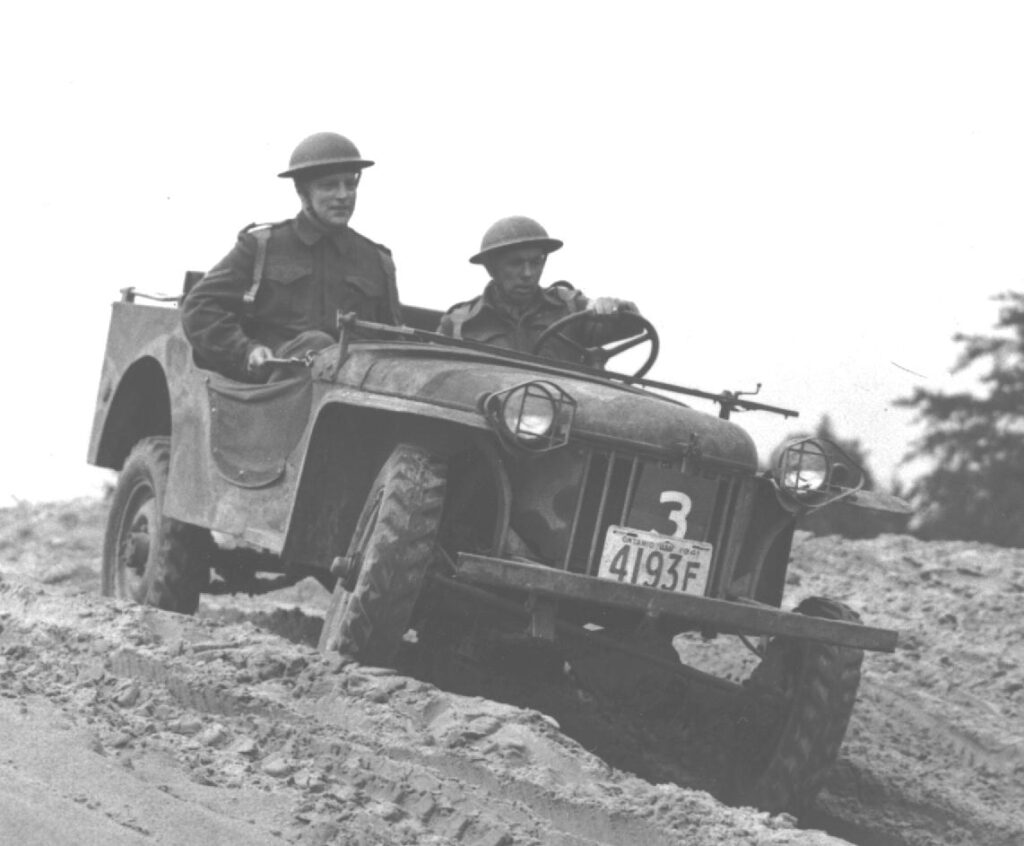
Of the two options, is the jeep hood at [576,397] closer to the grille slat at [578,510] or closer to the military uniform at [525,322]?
the grille slat at [578,510]

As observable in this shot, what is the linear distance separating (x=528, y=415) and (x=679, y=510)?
709 mm

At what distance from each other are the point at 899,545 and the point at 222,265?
588 centimetres

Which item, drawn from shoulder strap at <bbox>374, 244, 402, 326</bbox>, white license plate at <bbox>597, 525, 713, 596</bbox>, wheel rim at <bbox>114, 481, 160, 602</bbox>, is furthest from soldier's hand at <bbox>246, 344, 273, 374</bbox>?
white license plate at <bbox>597, 525, 713, 596</bbox>

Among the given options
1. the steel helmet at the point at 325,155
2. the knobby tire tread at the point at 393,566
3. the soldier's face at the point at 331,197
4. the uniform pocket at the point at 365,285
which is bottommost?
the knobby tire tread at the point at 393,566

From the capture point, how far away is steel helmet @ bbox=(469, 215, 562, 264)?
Result: 988cm

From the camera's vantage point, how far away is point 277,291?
31.0 feet

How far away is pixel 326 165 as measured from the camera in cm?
944

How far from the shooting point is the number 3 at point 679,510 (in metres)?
7.89

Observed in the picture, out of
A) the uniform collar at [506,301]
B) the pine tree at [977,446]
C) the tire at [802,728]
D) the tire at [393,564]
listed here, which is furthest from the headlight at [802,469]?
the pine tree at [977,446]

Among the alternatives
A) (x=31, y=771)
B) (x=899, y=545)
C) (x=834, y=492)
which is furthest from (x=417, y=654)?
(x=899, y=545)

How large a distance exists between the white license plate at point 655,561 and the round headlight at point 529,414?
0.44 m

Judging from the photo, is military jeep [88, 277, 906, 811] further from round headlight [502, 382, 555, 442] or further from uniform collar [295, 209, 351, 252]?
uniform collar [295, 209, 351, 252]

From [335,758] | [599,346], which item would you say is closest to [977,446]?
[599,346]

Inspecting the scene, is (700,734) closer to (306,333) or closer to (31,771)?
(306,333)
